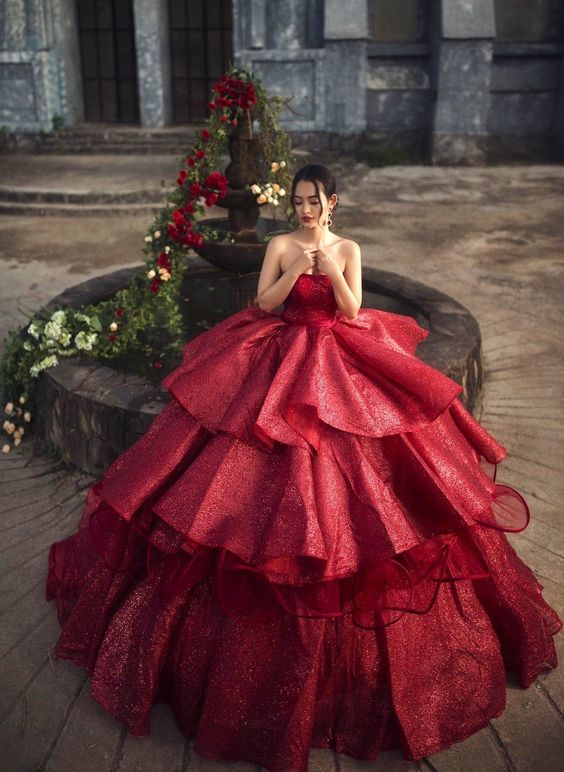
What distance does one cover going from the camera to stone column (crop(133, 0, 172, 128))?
42.0ft

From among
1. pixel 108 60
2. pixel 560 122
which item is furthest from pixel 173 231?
pixel 108 60

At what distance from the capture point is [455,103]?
12398 mm

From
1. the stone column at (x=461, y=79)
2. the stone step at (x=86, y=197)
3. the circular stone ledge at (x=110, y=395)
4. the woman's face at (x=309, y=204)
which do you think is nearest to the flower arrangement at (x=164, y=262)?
the circular stone ledge at (x=110, y=395)

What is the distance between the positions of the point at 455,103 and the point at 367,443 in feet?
35.3

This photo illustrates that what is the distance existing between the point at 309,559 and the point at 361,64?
36.6 ft

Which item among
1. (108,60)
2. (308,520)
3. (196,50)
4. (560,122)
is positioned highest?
(196,50)

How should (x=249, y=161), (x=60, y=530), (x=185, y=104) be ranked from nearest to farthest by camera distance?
(x=60, y=530)
(x=249, y=161)
(x=185, y=104)

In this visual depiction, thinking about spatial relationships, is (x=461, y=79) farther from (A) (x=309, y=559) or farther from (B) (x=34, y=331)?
(A) (x=309, y=559)

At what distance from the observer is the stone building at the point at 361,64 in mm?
12203

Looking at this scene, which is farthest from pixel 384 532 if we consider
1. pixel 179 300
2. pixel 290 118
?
pixel 290 118

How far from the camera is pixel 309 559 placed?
2.63 metres

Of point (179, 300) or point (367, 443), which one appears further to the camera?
point (179, 300)

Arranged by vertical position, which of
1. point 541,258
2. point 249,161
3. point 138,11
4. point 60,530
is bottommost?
point 60,530

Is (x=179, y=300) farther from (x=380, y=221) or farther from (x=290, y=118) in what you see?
(x=290, y=118)
